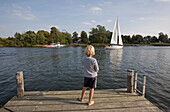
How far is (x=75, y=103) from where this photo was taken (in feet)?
13.7

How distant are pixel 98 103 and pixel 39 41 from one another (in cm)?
8994

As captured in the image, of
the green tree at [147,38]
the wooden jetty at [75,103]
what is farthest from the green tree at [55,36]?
the green tree at [147,38]

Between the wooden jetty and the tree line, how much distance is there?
6144 centimetres

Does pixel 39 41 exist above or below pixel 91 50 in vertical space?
above

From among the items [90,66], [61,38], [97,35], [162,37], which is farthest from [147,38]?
[90,66]

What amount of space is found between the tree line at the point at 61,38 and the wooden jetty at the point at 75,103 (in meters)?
61.4

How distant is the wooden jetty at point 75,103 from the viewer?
3803mm

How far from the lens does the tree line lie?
80625 millimetres

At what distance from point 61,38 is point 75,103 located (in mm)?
93081

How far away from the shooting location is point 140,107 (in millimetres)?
3957

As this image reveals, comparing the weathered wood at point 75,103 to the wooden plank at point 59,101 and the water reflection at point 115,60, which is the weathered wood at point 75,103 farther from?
the water reflection at point 115,60

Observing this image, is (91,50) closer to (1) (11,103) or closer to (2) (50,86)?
(1) (11,103)

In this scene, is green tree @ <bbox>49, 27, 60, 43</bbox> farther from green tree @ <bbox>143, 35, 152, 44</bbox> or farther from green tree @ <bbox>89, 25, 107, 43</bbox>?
green tree @ <bbox>143, 35, 152, 44</bbox>

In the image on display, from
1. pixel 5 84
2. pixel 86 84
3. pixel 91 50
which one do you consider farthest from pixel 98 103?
pixel 5 84
